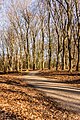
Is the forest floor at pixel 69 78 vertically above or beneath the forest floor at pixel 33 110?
above

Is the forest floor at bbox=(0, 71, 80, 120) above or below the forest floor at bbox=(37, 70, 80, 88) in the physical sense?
below

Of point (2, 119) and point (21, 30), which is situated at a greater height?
point (21, 30)

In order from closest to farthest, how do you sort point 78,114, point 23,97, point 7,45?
point 78,114 → point 23,97 → point 7,45

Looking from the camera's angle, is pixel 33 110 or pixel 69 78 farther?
pixel 69 78

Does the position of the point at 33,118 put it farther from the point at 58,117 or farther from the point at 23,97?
the point at 23,97

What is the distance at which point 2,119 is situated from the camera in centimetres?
932

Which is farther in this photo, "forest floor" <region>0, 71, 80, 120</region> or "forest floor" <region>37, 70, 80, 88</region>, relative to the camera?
"forest floor" <region>37, 70, 80, 88</region>

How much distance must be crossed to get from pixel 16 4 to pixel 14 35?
30.3 feet

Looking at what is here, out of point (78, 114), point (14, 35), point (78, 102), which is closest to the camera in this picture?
point (78, 114)

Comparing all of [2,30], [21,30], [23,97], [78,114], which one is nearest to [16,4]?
[21,30]

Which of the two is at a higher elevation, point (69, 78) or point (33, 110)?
point (69, 78)

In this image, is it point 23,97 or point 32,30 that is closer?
point 23,97

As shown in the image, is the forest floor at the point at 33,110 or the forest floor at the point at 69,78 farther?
the forest floor at the point at 69,78

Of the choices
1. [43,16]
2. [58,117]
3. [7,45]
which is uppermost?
[43,16]
